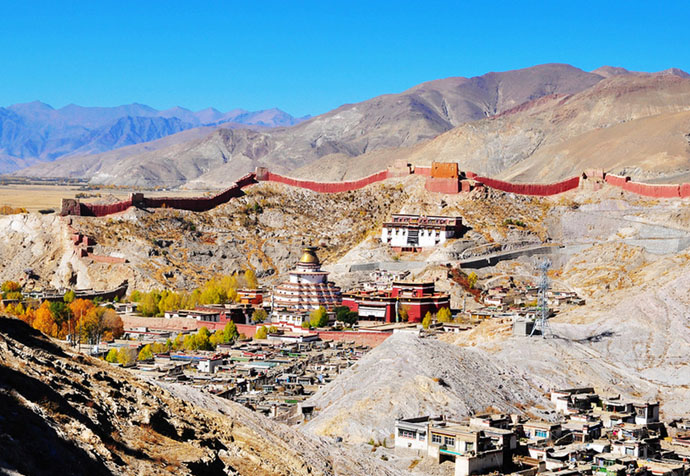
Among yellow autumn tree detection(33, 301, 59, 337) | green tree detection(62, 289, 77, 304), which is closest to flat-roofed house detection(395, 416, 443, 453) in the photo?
yellow autumn tree detection(33, 301, 59, 337)

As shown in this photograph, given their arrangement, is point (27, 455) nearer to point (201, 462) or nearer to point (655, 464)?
point (201, 462)

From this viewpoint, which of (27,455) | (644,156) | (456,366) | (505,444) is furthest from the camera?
(644,156)

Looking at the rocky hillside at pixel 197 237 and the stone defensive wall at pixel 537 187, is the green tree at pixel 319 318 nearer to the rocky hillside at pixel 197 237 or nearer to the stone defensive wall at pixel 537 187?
the rocky hillside at pixel 197 237

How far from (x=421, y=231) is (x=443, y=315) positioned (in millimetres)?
19538

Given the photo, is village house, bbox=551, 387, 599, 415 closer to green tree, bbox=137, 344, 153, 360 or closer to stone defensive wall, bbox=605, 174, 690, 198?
green tree, bbox=137, 344, 153, 360

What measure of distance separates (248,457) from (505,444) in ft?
44.8

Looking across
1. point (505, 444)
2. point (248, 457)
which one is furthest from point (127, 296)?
point (248, 457)

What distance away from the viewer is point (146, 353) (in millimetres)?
59625

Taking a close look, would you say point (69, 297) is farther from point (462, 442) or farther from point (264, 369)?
point (462, 442)

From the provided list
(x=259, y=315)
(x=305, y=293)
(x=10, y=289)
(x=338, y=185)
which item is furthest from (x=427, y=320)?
(x=338, y=185)

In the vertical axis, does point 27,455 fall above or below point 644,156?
below

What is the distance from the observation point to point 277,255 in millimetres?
94688

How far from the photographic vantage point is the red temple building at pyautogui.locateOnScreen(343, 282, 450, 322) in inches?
2891

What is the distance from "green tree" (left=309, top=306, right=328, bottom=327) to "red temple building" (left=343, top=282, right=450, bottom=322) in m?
3.09
